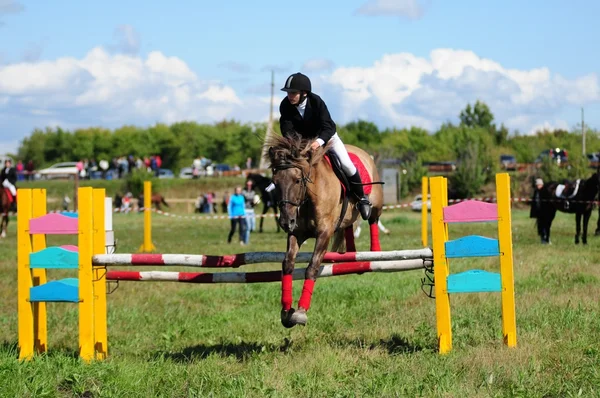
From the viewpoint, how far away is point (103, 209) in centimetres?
878

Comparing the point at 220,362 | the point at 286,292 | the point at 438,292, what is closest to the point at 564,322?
the point at 438,292

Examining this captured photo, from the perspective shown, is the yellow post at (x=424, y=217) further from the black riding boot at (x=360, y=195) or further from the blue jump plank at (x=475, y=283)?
the blue jump plank at (x=475, y=283)

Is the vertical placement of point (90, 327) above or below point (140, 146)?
below

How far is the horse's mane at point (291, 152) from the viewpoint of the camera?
8414 millimetres

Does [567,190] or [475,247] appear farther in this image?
[567,190]

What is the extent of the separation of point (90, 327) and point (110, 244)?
3.90 ft

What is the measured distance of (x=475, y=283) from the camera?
332 inches

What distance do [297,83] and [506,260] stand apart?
9.27 ft

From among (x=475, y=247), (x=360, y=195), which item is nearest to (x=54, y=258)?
(x=360, y=195)

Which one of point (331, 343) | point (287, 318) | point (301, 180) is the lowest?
point (331, 343)

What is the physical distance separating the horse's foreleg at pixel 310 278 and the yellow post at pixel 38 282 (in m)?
2.88

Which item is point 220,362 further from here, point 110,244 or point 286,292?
point 110,244

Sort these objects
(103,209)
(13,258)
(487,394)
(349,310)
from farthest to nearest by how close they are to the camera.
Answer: (13,258), (349,310), (103,209), (487,394)

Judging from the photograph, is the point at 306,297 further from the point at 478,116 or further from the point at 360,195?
the point at 478,116
